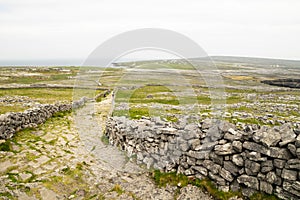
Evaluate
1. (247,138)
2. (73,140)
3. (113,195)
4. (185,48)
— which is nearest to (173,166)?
(113,195)

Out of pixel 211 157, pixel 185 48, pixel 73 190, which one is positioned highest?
pixel 185 48

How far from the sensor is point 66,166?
1247cm

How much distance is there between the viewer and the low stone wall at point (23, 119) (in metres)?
Answer: 15.9

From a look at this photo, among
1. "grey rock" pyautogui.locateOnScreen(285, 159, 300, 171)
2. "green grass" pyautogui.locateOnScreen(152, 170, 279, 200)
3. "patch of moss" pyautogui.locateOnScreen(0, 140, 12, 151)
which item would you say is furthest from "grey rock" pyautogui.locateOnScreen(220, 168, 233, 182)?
"patch of moss" pyautogui.locateOnScreen(0, 140, 12, 151)

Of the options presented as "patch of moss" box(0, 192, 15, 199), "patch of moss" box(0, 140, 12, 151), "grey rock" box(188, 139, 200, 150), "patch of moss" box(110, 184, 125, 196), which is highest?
"grey rock" box(188, 139, 200, 150)

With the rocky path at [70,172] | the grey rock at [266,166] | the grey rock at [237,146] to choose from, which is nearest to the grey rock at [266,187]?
the grey rock at [266,166]

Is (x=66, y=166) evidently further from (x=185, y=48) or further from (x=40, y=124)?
(x=185, y=48)

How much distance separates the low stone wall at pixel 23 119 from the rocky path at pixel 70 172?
0.58m

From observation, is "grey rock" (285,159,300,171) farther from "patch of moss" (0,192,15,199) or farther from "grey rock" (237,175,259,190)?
"patch of moss" (0,192,15,199)

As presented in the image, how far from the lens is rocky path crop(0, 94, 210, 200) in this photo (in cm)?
991

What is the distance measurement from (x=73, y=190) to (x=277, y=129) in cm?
790

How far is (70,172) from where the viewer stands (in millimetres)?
11805

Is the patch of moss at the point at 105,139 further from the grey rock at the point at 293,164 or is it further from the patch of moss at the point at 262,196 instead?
the grey rock at the point at 293,164

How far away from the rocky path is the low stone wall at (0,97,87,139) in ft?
1.91
